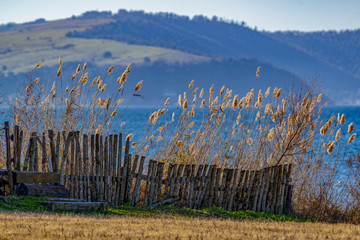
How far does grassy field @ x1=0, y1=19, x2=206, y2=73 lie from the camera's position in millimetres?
148875

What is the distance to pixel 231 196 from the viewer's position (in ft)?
36.9

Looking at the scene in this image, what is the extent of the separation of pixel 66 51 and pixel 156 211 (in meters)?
153

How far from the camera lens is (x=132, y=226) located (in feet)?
26.9

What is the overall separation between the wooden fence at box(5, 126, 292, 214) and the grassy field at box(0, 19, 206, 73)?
130469 millimetres

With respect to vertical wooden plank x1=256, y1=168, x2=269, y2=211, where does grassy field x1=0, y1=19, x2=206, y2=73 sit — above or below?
above

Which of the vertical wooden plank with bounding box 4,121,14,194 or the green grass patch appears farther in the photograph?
the vertical wooden plank with bounding box 4,121,14,194

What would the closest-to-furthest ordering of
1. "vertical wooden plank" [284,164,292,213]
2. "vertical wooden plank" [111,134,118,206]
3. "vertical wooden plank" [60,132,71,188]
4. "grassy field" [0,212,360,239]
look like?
"grassy field" [0,212,360,239], "vertical wooden plank" [60,132,71,188], "vertical wooden plank" [111,134,118,206], "vertical wooden plank" [284,164,292,213]

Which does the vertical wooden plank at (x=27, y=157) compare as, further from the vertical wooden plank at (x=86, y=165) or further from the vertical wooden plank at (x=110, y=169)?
Result: the vertical wooden plank at (x=110, y=169)

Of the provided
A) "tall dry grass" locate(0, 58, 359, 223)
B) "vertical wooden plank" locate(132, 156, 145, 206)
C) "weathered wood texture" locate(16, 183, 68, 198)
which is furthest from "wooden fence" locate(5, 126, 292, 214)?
"tall dry grass" locate(0, 58, 359, 223)

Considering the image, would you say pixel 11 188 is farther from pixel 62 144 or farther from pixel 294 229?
pixel 294 229

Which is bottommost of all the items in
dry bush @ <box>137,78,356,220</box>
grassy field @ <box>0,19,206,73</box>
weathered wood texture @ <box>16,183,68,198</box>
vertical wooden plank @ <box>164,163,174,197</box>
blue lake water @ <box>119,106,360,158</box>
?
weathered wood texture @ <box>16,183,68,198</box>

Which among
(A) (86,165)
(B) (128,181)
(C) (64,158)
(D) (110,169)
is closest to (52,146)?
(C) (64,158)

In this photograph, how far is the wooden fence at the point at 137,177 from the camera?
1070cm

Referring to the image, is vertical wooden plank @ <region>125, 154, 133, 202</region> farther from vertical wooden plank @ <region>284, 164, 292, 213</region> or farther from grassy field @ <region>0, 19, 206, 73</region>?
grassy field @ <region>0, 19, 206, 73</region>
